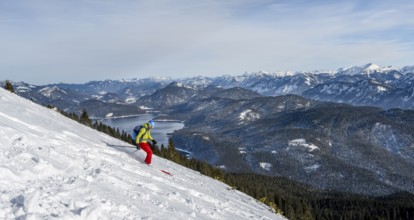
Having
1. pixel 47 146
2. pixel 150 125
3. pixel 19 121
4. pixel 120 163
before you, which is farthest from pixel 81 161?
pixel 19 121

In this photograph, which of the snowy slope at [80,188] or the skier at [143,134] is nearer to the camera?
the snowy slope at [80,188]

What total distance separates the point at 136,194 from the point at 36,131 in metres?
12.7

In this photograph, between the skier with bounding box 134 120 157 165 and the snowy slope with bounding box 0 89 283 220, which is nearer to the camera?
the snowy slope with bounding box 0 89 283 220

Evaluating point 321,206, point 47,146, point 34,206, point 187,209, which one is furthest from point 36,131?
point 321,206

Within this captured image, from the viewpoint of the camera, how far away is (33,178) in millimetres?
16828

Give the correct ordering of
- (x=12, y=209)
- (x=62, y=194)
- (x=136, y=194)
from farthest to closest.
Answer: (x=136, y=194) → (x=62, y=194) → (x=12, y=209)

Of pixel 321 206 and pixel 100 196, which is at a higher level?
pixel 100 196

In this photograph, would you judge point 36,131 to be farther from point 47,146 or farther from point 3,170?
point 3,170

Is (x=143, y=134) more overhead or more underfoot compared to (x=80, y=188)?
more overhead

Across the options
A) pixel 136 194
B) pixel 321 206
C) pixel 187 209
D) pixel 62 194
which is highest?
pixel 62 194

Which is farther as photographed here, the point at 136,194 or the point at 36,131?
the point at 36,131

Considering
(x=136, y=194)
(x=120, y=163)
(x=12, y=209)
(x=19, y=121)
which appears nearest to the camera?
(x=12, y=209)

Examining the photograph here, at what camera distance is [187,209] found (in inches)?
810

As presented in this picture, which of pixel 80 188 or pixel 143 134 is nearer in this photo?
pixel 80 188
